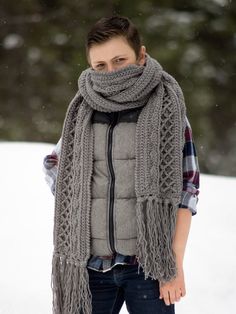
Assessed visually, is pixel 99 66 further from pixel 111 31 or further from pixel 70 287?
pixel 70 287

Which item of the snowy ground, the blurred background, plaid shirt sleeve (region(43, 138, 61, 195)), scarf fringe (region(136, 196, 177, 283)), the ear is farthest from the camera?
the blurred background

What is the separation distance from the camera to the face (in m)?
1.38

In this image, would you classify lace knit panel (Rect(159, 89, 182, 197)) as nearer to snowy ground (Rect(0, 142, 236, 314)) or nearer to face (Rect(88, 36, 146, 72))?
face (Rect(88, 36, 146, 72))

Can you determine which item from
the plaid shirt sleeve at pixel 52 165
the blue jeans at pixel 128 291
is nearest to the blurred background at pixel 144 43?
the plaid shirt sleeve at pixel 52 165

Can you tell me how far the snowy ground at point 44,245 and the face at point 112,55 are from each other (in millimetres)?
1515

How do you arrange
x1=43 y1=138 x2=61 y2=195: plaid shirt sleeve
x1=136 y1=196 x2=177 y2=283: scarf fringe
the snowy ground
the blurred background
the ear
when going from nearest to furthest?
x1=136 y1=196 x2=177 y2=283: scarf fringe → the ear → x1=43 y1=138 x2=61 y2=195: plaid shirt sleeve → the snowy ground → the blurred background

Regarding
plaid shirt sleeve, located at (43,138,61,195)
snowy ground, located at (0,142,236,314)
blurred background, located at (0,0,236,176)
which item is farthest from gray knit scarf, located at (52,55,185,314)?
blurred background, located at (0,0,236,176)

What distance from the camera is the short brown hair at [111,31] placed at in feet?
4.50

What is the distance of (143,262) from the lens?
1.36 metres

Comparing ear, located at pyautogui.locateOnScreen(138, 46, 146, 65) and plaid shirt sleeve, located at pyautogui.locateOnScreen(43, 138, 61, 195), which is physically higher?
ear, located at pyautogui.locateOnScreen(138, 46, 146, 65)

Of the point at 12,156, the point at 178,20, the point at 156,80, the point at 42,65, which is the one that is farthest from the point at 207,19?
the point at 156,80

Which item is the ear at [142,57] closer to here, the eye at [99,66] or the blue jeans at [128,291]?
the eye at [99,66]

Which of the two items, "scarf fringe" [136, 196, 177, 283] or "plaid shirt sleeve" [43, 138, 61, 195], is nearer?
"scarf fringe" [136, 196, 177, 283]

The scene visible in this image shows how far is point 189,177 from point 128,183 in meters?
0.16
